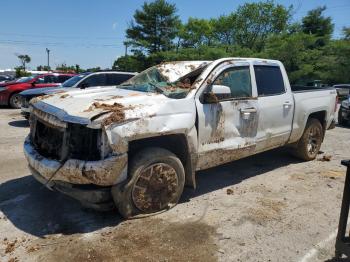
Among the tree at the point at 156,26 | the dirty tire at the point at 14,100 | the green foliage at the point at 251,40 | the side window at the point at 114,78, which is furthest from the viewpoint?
the tree at the point at 156,26

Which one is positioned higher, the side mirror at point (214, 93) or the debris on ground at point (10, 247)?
the side mirror at point (214, 93)

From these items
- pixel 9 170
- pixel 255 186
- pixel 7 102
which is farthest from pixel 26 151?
pixel 7 102

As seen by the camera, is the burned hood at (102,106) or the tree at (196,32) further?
the tree at (196,32)

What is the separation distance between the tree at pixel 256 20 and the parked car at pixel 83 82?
38.1 meters

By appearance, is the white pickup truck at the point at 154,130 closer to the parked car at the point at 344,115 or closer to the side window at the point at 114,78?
the side window at the point at 114,78

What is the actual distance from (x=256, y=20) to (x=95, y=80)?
40.5m

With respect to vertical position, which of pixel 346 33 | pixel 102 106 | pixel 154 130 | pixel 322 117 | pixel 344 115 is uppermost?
pixel 346 33

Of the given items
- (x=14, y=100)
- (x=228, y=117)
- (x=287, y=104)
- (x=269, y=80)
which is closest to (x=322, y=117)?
(x=287, y=104)

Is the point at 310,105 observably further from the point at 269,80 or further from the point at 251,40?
the point at 251,40

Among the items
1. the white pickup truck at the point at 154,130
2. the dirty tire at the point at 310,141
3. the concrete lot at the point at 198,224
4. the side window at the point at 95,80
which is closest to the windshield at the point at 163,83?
the white pickup truck at the point at 154,130

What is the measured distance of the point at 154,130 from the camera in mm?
3748

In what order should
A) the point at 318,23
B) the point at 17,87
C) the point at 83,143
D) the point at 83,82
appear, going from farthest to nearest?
1. the point at 318,23
2. the point at 17,87
3. the point at 83,82
4. the point at 83,143

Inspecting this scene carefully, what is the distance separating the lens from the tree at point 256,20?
1832 inches

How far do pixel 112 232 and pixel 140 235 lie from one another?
31 cm
